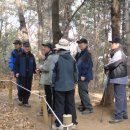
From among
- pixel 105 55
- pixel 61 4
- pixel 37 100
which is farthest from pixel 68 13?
pixel 37 100

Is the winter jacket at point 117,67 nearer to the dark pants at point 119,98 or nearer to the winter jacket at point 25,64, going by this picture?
the dark pants at point 119,98

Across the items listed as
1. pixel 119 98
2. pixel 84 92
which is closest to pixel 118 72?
pixel 119 98

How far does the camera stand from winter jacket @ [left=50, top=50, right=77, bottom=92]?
6.85m

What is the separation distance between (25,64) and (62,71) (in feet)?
8.40

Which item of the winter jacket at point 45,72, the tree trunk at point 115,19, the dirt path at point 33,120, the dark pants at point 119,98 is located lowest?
the dirt path at point 33,120

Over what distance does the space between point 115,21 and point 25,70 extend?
2816 mm

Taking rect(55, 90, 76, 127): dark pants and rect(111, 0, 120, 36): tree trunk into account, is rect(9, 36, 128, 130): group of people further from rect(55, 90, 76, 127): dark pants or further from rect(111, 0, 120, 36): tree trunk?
rect(111, 0, 120, 36): tree trunk

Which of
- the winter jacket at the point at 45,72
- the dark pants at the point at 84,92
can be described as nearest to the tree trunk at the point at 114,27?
the dark pants at the point at 84,92

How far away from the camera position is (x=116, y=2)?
9.21 m

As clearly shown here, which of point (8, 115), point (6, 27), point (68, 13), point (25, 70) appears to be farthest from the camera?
point (6, 27)

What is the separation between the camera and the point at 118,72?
7.64 m

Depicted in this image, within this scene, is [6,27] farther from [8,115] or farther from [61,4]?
[8,115]

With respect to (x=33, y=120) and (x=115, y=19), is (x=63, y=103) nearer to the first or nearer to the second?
(x=33, y=120)

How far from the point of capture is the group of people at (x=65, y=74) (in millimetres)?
6891
